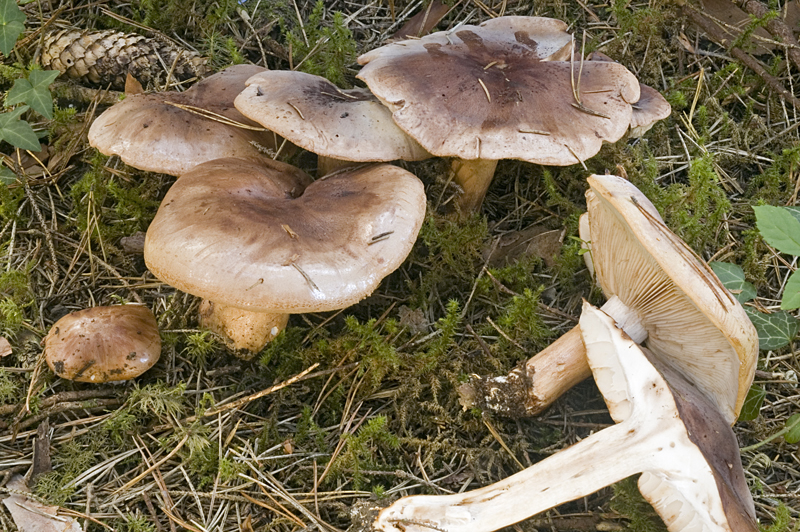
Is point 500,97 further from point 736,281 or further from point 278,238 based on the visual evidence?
point 736,281

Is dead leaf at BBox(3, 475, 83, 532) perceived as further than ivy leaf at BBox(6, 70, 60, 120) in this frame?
No

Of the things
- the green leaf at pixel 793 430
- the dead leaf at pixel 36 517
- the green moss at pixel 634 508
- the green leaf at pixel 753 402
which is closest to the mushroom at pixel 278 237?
the dead leaf at pixel 36 517

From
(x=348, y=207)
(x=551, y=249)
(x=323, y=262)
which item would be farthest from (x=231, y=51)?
(x=551, y=249)

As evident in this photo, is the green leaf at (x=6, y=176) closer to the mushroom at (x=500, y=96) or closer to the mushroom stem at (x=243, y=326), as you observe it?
the mushroom stem at (x=243, y=326)

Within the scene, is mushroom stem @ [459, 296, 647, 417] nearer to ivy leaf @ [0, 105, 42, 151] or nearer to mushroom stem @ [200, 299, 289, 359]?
mushroom stem @ [200, 299, 289, 359]

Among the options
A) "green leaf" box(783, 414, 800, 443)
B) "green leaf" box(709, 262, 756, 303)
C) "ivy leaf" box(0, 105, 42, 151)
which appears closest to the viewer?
"green leaf" box(783, 414, 800, 443)

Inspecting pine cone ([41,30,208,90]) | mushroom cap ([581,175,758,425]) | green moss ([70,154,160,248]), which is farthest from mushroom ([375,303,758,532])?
pine cone ([41,30,208,90])

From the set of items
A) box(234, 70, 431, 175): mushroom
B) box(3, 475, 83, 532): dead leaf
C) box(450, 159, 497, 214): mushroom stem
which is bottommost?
box(3, 475, 83, 532): dead leaf

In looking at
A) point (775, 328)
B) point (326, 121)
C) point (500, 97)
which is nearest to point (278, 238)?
point (326, 121)
